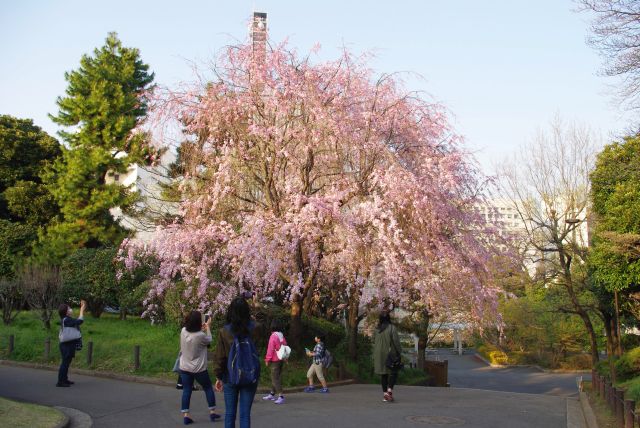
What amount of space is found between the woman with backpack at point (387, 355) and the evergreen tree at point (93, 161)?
63.7ft

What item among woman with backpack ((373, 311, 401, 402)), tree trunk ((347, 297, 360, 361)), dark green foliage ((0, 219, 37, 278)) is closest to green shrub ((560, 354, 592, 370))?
tree trunk ((347, 297, 360, 361))

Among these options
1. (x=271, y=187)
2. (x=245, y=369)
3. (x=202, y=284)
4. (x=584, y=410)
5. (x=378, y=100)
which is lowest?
(x=584, y=410)

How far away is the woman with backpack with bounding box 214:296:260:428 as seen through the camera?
6.94 metres

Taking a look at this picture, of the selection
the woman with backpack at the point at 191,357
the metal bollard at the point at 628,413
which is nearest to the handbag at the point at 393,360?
the woman with backpack at the point at 191,357

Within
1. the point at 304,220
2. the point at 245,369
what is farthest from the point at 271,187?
the point at 245,369

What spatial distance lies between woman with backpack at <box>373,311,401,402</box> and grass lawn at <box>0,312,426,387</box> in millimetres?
3283

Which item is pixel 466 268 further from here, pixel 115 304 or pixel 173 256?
pixel 115 304

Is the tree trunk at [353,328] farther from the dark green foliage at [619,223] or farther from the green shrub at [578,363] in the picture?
the green shrub at [578,363]

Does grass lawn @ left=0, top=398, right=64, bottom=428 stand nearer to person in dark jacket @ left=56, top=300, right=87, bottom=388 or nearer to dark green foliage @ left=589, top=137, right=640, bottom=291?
person in dark jacket @ left=56, top=300, right=87, bottom=388

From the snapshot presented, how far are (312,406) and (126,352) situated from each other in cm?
672

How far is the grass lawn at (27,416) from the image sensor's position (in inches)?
328

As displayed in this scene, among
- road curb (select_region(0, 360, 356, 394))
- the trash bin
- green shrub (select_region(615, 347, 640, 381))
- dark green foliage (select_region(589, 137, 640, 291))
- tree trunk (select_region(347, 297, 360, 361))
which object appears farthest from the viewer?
the trash bin

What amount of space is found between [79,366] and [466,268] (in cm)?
1011

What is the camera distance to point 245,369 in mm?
6945
